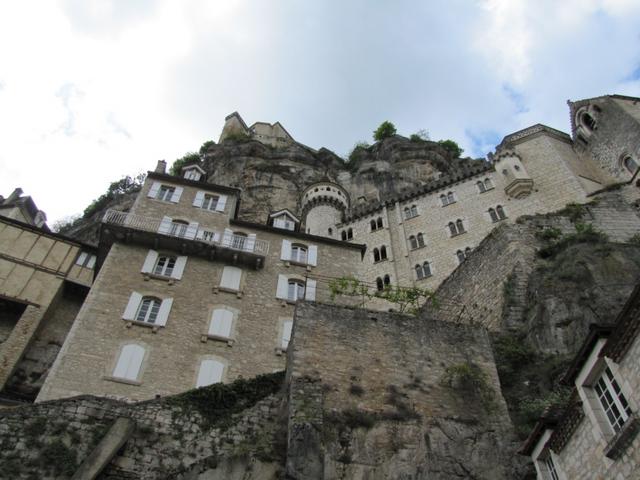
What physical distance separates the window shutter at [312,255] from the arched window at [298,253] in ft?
0.64

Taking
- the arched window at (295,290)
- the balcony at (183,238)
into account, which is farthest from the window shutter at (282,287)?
the balcony at (183,238)

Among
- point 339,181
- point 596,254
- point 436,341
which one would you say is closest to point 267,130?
point 339,181

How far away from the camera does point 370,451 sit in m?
12.4

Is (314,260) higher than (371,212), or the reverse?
(371,212)

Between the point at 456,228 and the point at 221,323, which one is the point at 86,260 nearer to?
the point at 221,323

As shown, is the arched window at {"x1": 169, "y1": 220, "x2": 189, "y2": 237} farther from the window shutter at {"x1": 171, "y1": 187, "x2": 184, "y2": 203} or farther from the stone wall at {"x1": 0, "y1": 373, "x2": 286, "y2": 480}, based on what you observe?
the stone wall at {"x1": 0, "y1": 373, "x2": 286, "y2": 480}

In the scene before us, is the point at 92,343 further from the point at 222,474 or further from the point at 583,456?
the point at 583,456

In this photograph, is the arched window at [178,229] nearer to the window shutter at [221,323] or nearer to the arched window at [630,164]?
the window shutter at [221,323]

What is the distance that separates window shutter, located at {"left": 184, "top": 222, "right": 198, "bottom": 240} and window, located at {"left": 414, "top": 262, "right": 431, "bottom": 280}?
17.5 meters

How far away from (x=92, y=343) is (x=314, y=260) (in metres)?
10.4

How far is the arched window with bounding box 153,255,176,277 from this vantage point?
22172 millimetres

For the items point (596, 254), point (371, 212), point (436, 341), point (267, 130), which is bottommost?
point (436, 341)

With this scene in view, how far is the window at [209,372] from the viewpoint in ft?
60.0

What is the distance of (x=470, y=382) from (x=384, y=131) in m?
48.1
